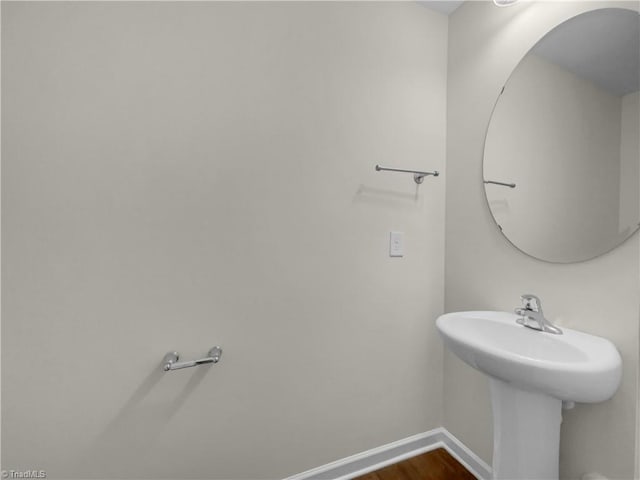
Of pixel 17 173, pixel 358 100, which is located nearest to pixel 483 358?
pixel 358 100

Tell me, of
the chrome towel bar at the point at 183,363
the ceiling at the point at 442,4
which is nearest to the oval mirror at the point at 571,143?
the ceiling at the point at 442,4

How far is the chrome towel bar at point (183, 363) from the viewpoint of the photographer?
85cm

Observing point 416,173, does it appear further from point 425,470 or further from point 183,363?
point 425,470

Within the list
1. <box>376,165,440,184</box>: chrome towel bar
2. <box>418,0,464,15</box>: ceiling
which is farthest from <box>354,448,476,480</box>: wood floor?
<box>418,0,464,15</box>: ceiling

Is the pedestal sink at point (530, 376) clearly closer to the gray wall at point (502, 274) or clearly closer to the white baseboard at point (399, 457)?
the gray wall at point (502, 274)

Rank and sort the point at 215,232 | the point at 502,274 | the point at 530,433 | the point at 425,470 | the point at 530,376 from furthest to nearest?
the point at 425,470 < the point at 502,274 < the point at 215,232 < the point at 530,433 < the point at 530,376

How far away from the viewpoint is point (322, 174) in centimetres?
112

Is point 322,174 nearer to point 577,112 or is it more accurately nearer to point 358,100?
point 358,100

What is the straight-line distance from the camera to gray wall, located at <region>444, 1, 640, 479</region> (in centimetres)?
79

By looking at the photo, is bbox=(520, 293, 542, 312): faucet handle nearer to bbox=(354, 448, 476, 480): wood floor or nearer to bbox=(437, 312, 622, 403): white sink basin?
bbox=(437, 312, 622, 403): white sink basin

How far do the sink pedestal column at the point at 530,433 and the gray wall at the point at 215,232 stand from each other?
1.56 feet

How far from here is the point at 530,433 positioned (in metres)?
0.85

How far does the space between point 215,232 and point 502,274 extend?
125cm

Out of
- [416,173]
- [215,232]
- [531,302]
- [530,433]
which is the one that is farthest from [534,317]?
[215,232]
